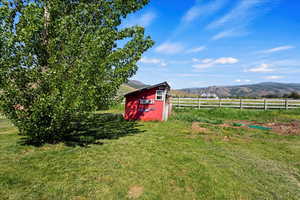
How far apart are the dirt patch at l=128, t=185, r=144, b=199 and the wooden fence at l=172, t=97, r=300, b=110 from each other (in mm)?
18831

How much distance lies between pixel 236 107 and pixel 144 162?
65.5 feet

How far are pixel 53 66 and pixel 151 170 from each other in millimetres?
5189

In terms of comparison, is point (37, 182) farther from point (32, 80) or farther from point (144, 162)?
point (32, 80)

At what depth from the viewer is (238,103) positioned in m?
21.4

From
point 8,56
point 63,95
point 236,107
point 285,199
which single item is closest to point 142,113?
point 63,95

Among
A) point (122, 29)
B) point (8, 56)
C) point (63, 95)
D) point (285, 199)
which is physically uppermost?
point (122, 29)

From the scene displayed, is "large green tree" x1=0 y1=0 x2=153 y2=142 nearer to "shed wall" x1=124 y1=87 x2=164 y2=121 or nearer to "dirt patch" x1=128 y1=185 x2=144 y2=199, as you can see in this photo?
"dirt patch" x1=128 y1=185 x2=144 y2=199

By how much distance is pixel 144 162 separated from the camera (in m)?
Answer: 5.63

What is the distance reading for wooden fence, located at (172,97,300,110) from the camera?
20484mm

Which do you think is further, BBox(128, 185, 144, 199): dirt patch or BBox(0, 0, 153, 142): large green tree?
BBox(0, 0, 153, 142): large green tree

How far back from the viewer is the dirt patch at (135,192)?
3.80m

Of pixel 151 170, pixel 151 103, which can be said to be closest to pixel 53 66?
pixel 151 170

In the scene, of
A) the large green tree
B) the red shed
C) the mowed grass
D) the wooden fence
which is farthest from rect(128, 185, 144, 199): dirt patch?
the wooden fence

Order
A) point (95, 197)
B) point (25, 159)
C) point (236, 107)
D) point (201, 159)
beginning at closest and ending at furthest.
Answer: point (95, 197), point (25, 159), point (201, 159), point (236, 107)
